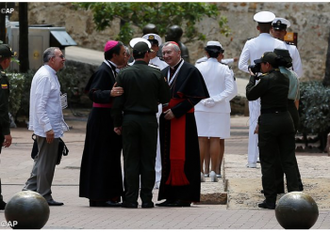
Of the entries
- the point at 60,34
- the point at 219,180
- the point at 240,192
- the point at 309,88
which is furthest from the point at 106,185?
the point at 60,34

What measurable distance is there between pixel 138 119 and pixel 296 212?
3102 millimetres

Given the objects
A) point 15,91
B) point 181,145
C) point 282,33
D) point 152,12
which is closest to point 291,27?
point 152,12

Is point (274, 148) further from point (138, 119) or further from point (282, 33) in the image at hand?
point (282, 33)

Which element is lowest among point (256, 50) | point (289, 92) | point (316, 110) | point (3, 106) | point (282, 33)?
point (316, 110)

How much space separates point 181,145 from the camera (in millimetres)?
10023

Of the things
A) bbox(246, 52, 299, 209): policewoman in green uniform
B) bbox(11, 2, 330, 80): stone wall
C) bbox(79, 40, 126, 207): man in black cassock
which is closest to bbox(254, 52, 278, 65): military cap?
bbox(246, 52, 299, 209): policewoman in green uniform

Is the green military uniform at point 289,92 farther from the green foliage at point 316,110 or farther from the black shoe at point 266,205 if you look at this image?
the green foliage at point 316,110

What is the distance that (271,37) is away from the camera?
→ 38.7 feet

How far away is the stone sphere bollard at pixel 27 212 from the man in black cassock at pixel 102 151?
2.95 metres

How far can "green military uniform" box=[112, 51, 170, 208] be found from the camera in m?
9.61

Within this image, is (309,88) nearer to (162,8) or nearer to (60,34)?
(162,8)

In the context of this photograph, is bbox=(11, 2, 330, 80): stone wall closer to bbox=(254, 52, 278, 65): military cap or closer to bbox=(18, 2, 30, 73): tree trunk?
bbox=(18, 2, 30, 73): tree trunk

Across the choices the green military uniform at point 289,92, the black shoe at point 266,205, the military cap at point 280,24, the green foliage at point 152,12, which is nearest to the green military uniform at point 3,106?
the black shoe at point 266,205

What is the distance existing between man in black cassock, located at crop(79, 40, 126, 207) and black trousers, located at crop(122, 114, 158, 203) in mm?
264
